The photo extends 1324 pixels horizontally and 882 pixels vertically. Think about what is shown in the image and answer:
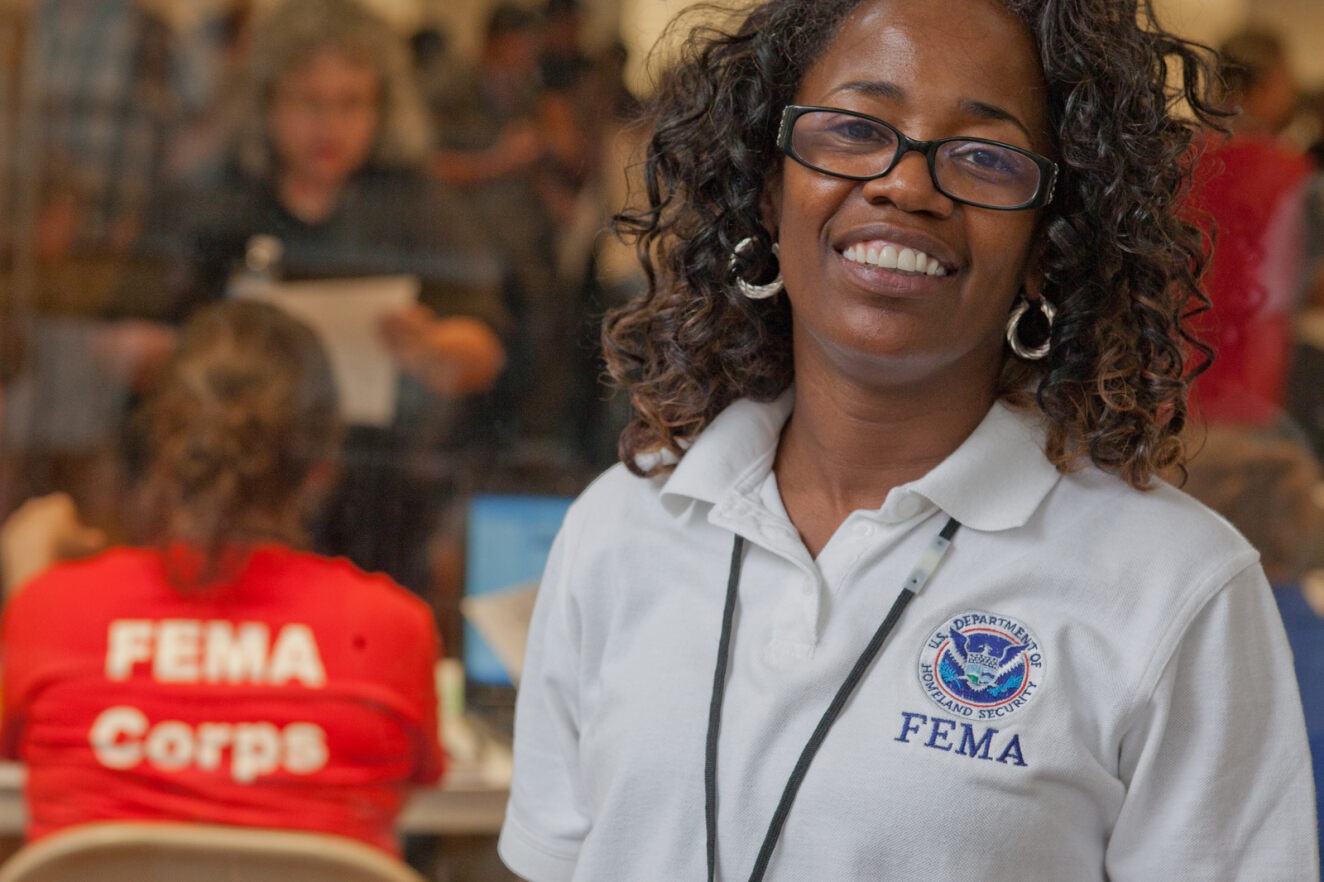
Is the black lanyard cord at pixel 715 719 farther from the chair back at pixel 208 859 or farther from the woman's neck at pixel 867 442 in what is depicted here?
the chair back at pixel 208 859

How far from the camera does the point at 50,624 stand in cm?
184

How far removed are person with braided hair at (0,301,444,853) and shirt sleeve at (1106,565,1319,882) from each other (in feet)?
3.64

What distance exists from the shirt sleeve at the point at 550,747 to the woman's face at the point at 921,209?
319mm

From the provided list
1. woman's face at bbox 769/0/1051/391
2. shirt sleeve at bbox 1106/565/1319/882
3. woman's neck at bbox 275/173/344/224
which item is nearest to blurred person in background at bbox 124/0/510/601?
woman's neck at bbox 275/173/344/224

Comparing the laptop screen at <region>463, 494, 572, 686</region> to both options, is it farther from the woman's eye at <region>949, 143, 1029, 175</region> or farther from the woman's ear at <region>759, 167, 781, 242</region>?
the woman's eye at <region>949, 143, 1029, 175</region>

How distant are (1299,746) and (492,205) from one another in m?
1.58

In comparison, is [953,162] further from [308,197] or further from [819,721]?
[308,197]

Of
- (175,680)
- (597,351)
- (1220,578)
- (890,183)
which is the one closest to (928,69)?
(890,183)

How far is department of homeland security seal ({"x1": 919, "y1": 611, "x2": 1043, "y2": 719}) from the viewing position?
98 centimetres

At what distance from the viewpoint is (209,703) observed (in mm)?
1873

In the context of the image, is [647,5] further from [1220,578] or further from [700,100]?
[1220,578]

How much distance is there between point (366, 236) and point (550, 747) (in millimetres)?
1161

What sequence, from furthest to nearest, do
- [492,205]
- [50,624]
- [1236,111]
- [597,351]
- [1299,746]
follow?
[492,205] → [597,351] → [50,624] → [1236,111] → [1299,746]

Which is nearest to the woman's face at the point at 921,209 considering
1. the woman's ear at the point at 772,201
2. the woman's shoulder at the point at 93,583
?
the woman's ear at the point at 772,201
